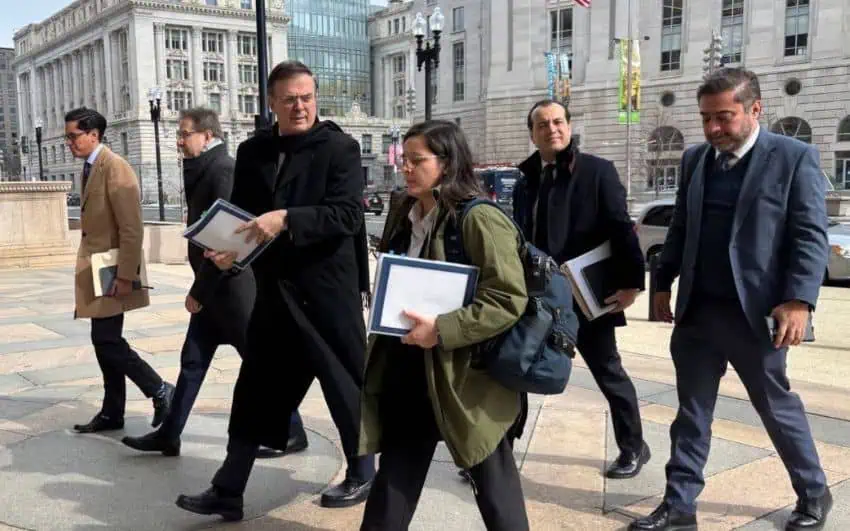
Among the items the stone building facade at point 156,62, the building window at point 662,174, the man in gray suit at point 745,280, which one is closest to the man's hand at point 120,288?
the man in gray suit at point 745,280

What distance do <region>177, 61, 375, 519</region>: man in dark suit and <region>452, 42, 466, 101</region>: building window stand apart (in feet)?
191

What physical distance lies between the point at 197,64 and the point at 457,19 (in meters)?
45.6

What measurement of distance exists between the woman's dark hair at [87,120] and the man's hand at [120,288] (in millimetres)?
926

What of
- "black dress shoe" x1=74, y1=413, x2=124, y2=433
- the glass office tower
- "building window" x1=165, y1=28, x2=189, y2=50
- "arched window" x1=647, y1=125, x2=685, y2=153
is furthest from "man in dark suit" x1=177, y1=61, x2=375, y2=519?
the glass office tower

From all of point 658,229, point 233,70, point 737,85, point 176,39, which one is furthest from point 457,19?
point 737,85

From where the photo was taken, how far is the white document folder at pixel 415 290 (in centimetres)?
244

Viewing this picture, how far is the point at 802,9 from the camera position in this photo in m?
45.0

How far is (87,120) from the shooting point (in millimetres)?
4641

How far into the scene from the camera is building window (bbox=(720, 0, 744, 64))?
47.0 meters

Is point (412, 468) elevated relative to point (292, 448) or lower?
elevated

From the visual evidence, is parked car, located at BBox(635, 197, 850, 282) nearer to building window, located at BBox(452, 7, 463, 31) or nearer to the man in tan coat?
the man in tan coat

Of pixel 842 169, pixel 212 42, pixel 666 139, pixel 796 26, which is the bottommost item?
pixel 842 169

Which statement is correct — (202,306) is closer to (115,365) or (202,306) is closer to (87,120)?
(115,365)

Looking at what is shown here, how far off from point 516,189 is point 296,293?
4.77 ft
